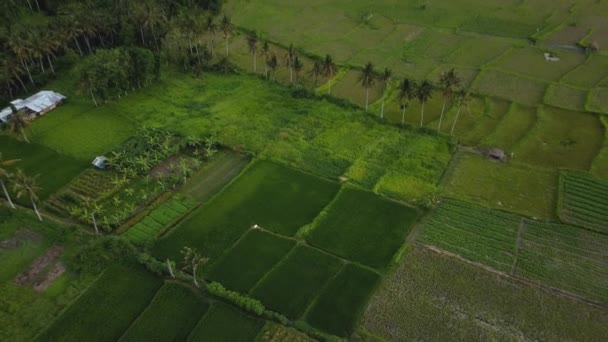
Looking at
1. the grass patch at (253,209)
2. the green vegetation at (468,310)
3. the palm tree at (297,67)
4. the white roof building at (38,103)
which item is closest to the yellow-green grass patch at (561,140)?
the green vegetation at (468,310)

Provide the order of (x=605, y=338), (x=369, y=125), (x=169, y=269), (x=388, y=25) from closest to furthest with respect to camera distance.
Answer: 1. (x=605, y=338)
2. (x=169, y=269)
3. (x=369, y=125)
4. (x=388, y=25)

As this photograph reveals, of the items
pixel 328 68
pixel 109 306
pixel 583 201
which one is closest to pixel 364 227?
pixel 583 201

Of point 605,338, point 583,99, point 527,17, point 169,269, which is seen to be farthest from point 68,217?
point 527,17

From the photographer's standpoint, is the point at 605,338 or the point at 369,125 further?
the point at 369,125

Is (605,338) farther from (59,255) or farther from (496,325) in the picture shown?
(59,255)

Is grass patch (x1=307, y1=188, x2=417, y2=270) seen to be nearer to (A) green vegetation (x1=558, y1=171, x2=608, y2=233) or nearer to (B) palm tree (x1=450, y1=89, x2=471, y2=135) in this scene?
(A) green vegetation (x1=558, y1=171, x2=608, y2=233)

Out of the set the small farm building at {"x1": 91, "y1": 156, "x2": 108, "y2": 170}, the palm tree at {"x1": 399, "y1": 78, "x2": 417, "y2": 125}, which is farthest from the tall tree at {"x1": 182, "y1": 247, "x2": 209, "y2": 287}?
the palm tree at {"x1": 399, "y1": 78, "x2": 417, "y2": 125}

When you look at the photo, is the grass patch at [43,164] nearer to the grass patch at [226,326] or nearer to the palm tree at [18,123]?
the palm tree at [18,123]
